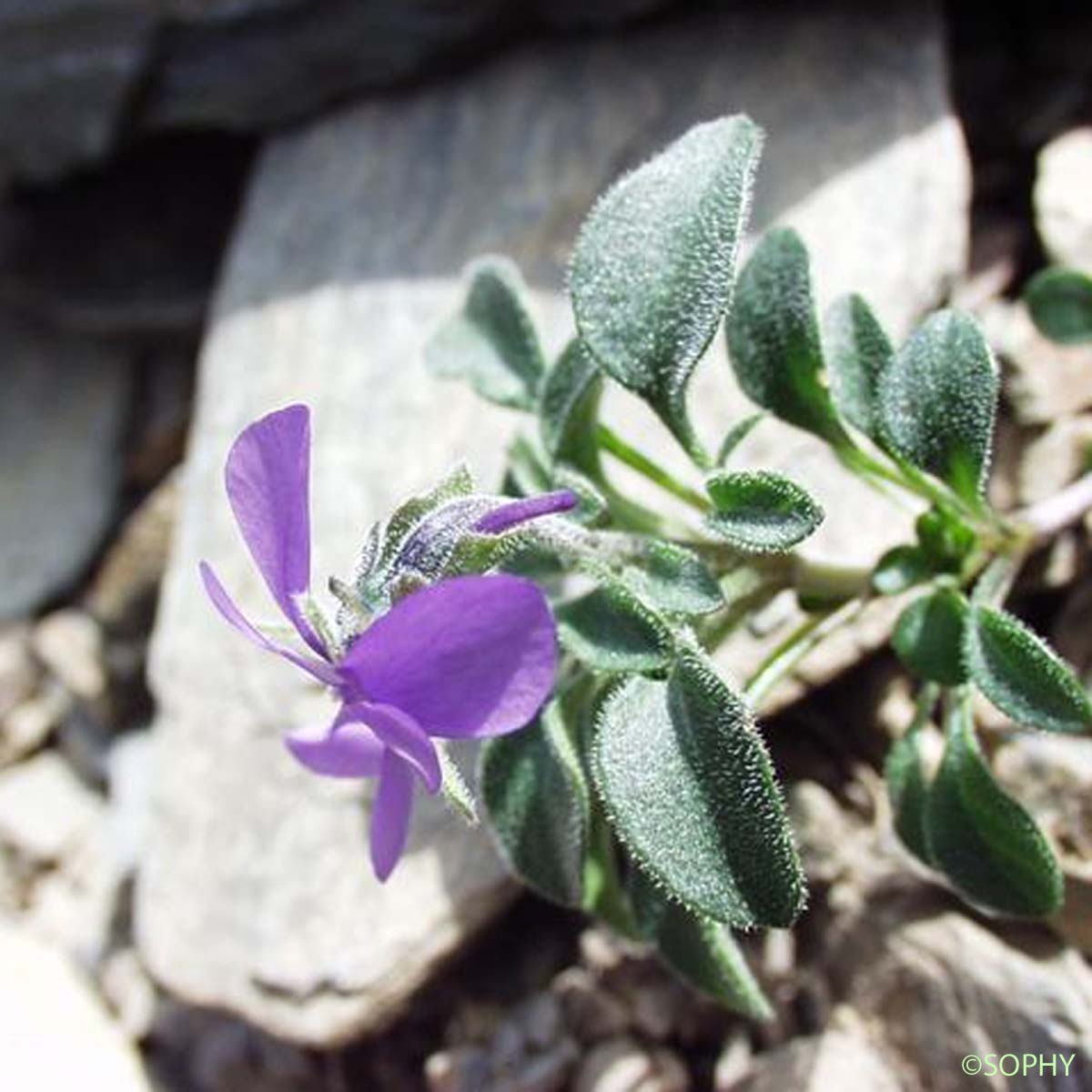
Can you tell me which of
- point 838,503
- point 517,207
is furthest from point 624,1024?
point 517,207

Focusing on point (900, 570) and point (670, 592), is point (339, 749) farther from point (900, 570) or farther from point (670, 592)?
point (900, 570)

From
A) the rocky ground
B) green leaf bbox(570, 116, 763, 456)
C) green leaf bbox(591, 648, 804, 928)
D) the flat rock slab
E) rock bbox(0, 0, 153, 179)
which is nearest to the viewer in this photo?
green leaf bbox(591, 648, 804, 928)

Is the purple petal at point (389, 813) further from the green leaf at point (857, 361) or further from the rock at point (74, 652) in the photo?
the rock at point (74, 652)

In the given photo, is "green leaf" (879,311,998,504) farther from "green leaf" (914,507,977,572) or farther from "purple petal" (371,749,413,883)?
"purple petal" (371,749,413,883)

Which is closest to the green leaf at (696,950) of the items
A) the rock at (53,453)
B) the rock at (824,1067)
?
Answer: the rock at (824,1067)

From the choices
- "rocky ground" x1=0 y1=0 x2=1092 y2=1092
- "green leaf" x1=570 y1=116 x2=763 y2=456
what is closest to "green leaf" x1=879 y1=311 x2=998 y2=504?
"green leaf" x1=570 y1=116 x2=763 y2=456

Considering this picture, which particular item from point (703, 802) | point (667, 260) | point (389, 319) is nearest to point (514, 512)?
point (703, 802)
